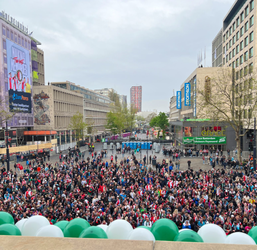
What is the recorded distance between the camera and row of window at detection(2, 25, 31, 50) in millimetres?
46250

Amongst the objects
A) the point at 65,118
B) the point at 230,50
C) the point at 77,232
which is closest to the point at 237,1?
the point at 230,50

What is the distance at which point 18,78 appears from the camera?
50656 mm

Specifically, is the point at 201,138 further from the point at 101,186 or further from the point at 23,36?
the point at 23,36

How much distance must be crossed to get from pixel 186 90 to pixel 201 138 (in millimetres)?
16307

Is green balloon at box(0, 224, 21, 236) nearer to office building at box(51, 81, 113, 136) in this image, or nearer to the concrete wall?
the concrete wall

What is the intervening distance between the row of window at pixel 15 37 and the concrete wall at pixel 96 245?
52.9 meters

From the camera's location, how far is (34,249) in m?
3.16

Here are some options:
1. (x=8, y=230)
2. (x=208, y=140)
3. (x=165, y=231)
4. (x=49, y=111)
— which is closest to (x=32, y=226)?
(x=8, y=230)

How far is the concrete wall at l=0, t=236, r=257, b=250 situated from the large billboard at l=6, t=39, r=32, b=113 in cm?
4735

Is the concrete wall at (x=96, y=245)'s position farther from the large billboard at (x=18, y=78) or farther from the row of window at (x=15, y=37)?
the row of window at (x=15, y=37)

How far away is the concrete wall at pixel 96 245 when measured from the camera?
314cm

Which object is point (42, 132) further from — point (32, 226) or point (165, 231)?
point (165, 231)

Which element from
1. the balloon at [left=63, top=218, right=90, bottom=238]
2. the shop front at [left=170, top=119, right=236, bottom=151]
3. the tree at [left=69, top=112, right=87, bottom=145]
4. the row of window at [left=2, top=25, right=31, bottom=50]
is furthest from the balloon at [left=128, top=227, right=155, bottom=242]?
the tree at [left=69, top=112, right=87, bottom=145]

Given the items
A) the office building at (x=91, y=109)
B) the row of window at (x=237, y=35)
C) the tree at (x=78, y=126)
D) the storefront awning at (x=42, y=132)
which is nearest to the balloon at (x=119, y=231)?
the row of window at (x=237, y=35)
